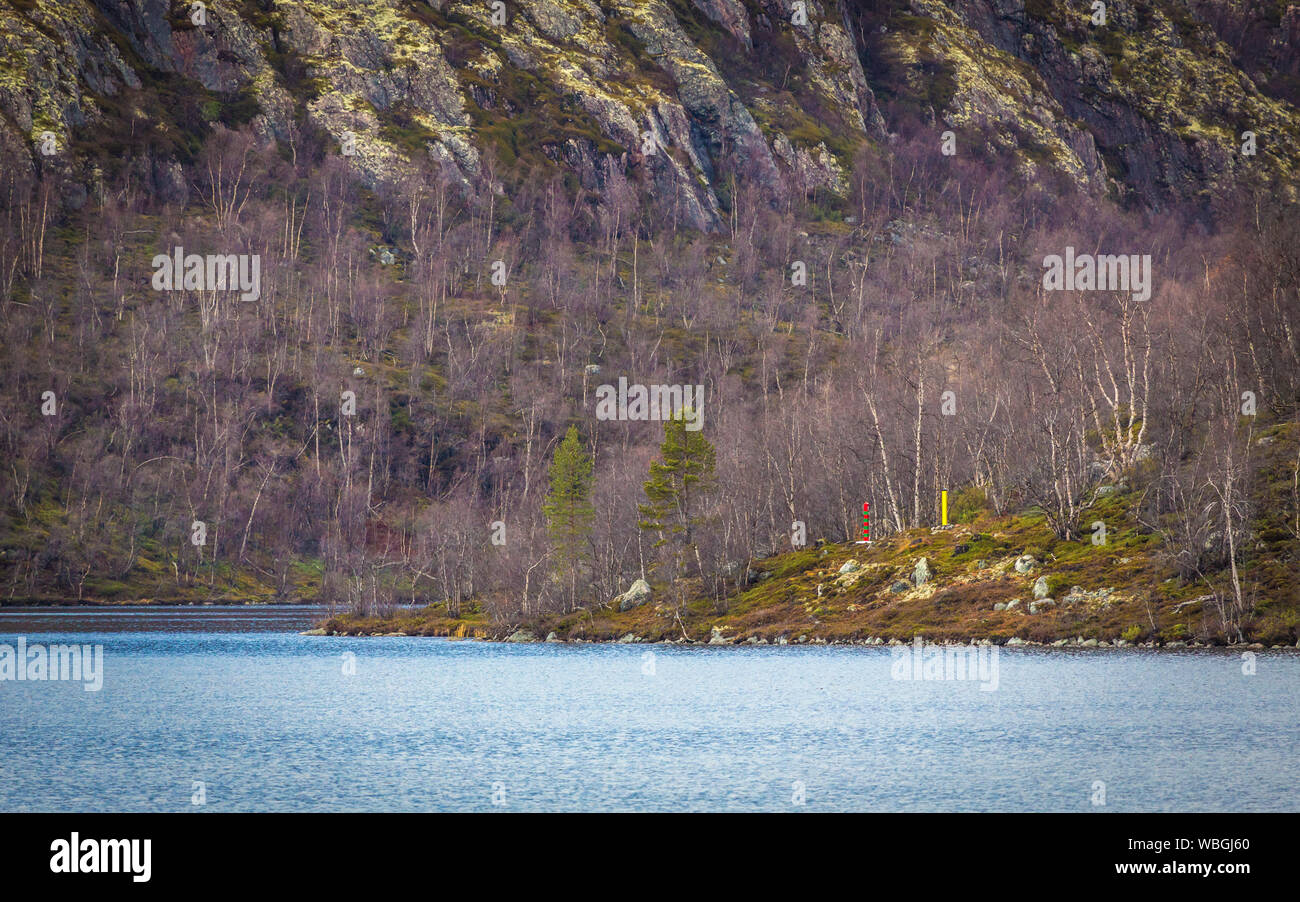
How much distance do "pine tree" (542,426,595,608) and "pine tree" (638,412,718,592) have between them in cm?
883

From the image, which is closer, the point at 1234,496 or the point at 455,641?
the point at 1234,496

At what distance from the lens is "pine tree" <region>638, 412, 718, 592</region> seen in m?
106

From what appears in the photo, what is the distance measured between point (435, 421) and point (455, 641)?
85.6 m

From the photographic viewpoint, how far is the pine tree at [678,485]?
10588 centimetres

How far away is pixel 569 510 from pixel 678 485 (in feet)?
46.8

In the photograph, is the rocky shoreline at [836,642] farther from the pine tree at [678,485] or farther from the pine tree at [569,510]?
the pine tree at [678,485]

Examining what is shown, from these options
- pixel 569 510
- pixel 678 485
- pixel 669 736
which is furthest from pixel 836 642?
pixel 669 736

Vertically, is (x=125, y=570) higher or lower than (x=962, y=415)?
lower

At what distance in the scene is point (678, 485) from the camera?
351 ft

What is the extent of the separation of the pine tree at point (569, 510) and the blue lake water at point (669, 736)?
36.1 metres
